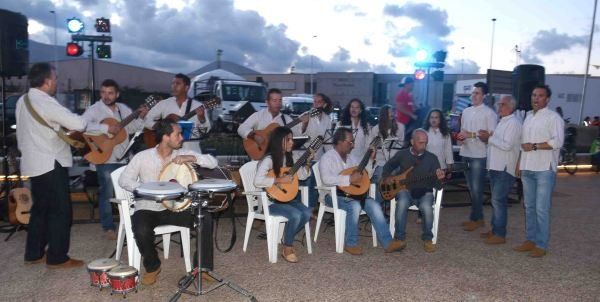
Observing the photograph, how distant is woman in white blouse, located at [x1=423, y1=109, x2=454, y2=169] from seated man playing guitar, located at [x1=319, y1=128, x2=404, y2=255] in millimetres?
1330

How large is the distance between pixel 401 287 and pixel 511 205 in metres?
4.76

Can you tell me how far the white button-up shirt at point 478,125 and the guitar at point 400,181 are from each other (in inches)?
17.2

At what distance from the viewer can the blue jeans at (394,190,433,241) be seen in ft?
17.8

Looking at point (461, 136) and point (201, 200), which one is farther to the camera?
point (461, 136)

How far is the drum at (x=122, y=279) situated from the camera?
3732 millimetres

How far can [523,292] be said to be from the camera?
416 cm

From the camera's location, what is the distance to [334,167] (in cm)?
536

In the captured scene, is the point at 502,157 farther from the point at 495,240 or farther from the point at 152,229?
the point at 152,229

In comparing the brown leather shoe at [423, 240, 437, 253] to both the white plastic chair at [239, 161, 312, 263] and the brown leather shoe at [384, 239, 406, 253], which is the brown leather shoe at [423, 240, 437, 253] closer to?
the brown leather shoe at [384, 239, 406, 253]

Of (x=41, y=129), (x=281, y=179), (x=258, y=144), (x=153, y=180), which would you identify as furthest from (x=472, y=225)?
(x=41, y=129)

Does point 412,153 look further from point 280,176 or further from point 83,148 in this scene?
point 83,148

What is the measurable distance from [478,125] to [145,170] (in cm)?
410

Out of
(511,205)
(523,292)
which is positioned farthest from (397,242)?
(511,205)

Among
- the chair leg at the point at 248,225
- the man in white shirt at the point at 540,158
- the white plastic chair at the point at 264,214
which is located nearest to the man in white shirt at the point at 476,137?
the man in white shirt at the point at 540,158
